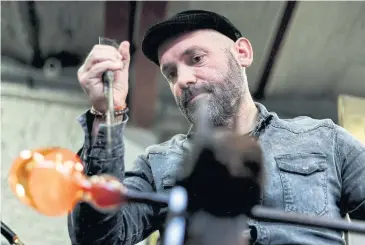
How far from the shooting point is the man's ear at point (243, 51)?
0.95m

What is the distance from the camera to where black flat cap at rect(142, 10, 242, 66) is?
87 cm

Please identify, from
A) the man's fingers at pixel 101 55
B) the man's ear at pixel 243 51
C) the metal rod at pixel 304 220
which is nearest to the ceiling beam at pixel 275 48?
the man's ear at pixel 243 51

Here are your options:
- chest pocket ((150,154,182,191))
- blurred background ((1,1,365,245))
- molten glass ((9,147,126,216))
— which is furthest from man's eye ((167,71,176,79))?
blurred background ((1,1,365,245))

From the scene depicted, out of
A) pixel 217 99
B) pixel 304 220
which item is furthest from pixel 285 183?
pixel 304 220

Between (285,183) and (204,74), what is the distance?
195 millimetres

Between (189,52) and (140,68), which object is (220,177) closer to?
(189,52)

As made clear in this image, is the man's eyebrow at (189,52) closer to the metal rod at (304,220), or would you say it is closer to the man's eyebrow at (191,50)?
the man's eyebrow at (191,50)

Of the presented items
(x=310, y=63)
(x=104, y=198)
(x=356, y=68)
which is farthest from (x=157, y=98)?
(x=104, y=198)

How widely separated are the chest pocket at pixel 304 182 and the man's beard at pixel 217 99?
0.33ft

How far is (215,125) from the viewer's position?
28.0 inches

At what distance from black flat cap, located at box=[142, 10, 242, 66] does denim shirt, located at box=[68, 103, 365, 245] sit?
16 cm

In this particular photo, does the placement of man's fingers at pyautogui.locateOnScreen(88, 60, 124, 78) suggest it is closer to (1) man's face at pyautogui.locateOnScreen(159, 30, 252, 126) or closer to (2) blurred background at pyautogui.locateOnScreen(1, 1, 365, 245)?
(1) man's face at pyautogui.locateOnScreen(159, 30, 252, 126)

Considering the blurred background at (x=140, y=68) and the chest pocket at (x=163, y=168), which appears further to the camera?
the blurred background at (x=140, y=68)

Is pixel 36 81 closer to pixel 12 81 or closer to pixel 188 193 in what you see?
pixel 12 81
